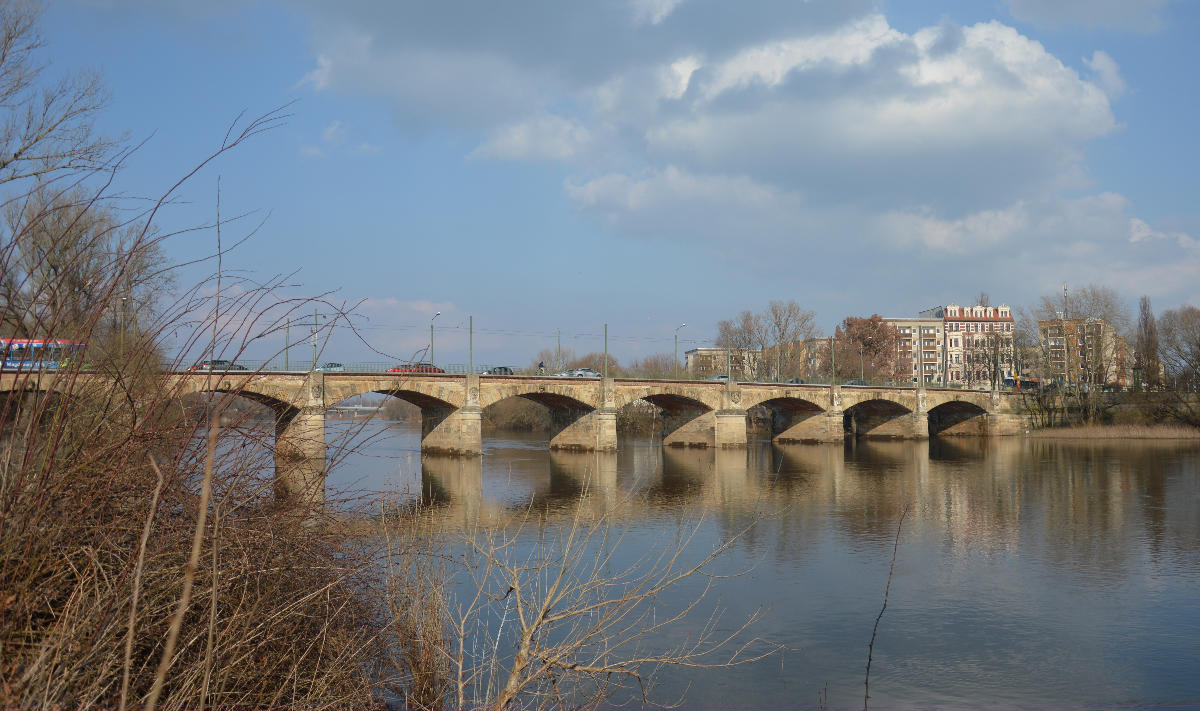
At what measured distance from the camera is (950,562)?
15.4 metres

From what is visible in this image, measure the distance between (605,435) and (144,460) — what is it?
4175 cm

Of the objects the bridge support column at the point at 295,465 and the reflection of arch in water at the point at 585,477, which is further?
the reflection of arch in water at the point at 585,477

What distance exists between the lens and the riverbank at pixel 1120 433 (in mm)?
50031

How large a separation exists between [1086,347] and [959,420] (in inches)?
413

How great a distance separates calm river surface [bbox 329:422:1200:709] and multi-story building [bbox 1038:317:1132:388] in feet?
92.0

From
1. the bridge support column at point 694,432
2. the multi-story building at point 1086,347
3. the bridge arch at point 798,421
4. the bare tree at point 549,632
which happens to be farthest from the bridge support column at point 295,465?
the multi-story building at point 1086,347

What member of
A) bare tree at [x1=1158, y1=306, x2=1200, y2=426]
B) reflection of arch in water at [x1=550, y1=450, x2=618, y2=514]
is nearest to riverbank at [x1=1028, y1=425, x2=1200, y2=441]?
bare tree at [x1=1158, y1=306, x2=1200, y2=426]

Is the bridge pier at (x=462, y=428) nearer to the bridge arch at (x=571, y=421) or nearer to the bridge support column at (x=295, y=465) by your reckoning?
the bridge arch at (x=571, y=421)

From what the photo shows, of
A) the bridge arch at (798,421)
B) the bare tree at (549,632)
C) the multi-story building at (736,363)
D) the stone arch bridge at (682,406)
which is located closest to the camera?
the bare tree at (549,632)

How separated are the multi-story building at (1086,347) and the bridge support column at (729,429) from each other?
82.5ft

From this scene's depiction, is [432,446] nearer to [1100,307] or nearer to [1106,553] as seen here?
[1106,553]

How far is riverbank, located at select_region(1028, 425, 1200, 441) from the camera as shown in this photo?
164 feet

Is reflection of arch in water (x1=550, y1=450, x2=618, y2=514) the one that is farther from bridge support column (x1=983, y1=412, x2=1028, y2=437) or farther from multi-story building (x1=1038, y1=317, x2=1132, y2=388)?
multi-story building (x1=1038, y1=317, x2=1132, y2=388)

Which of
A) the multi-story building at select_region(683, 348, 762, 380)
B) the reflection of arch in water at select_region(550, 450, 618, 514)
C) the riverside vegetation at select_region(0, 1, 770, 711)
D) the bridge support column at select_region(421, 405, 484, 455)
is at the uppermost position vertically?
the multi-story building at select_region(683, 348, 762, 380)
